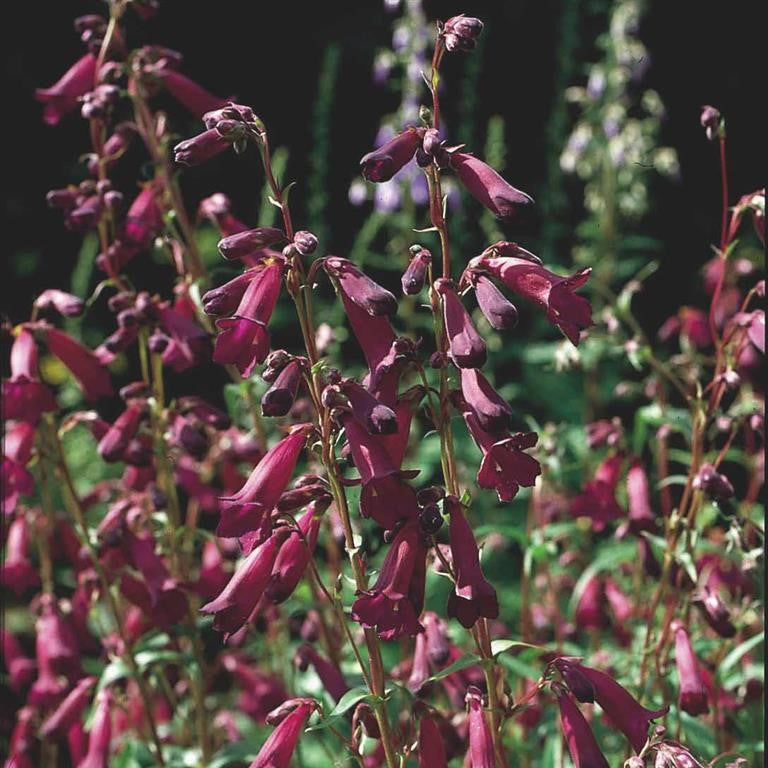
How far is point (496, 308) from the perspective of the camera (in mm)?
1936

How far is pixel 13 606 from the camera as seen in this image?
6.21m

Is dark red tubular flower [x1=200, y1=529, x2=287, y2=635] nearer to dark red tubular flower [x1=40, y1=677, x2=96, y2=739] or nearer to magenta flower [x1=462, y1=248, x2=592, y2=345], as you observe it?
magenta flower [x1=462, y1=248, x2=592, y2=345]

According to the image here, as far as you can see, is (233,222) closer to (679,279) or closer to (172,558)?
(172,558)

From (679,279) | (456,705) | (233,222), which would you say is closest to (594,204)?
(679,279)

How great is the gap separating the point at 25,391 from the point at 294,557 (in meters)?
1.07

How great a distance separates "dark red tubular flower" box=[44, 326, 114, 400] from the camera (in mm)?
2980

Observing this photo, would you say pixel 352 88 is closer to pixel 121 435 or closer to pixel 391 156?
pixel 121 435

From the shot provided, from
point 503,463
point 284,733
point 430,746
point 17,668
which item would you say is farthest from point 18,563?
point 503,463

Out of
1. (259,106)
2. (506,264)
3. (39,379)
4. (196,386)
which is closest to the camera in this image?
(506,264)

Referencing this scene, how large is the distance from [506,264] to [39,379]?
4.49ft

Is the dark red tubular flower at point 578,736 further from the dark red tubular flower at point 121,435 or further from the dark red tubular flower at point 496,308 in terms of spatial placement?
the dark red tubular flower at point 121,435

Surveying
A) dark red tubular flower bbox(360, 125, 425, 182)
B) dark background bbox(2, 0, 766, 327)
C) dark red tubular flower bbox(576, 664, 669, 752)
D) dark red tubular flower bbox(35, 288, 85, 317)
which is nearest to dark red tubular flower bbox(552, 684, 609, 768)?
dark red tubular flower bbox(576, 664, 669, 752)

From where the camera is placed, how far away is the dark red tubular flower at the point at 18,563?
11.0ft

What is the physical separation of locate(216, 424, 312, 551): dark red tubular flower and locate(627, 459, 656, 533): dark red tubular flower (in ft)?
4.02
